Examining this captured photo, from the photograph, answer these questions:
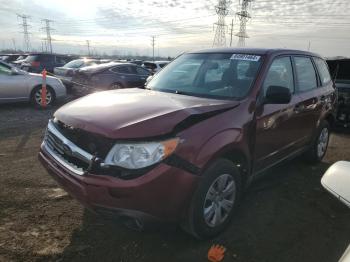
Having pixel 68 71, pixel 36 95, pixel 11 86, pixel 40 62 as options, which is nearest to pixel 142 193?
pixel 11 86

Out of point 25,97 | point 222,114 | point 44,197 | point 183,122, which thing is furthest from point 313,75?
point 25,97

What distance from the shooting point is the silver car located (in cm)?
1027

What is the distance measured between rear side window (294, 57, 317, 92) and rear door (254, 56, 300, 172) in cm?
23

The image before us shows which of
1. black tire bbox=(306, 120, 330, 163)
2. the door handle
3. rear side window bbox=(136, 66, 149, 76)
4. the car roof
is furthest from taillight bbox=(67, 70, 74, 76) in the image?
the door handle

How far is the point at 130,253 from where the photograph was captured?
3.31 m

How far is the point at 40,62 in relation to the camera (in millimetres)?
17500

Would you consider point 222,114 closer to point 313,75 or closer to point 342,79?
point 313,75

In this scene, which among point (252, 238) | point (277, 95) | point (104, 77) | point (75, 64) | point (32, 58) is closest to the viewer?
point (252, 238)

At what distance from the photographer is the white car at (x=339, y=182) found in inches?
72.7

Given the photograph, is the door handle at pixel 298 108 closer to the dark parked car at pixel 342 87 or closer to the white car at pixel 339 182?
the white car at pixel 339 182

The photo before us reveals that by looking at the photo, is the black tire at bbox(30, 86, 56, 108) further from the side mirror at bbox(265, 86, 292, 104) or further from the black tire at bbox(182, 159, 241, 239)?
the black tire at bbox(182, 159, 241, 239)

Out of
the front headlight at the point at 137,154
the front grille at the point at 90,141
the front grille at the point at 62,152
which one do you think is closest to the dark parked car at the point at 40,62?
the front grille at the point at 62,152

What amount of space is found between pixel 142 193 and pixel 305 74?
343 cm

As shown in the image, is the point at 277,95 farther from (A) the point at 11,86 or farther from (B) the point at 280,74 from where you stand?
(A) the point at 11,86
